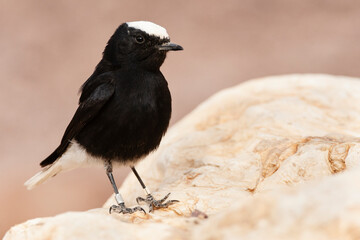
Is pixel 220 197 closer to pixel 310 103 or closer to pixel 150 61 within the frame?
pixel 150 61

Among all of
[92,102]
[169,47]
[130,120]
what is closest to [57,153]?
[92,102]

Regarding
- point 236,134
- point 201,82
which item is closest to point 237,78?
point 201,82

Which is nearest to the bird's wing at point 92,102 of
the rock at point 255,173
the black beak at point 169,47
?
the black beak at point 169,47

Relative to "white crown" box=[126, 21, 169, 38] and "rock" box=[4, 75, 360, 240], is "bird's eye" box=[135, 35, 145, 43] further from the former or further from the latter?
"rock" box=[4, 75, 360, 240]

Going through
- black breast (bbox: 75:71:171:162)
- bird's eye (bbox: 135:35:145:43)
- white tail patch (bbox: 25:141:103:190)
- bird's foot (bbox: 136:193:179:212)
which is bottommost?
bird's foot (bbox: 136:193:179:212)

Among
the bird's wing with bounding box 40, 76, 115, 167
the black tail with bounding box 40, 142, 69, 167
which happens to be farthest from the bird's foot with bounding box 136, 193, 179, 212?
the black tail with bounding box 40, 142, 69, 167

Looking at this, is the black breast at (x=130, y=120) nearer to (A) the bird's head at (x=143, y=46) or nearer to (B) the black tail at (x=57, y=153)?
(A) the bird's head at (x=143, y=46)
